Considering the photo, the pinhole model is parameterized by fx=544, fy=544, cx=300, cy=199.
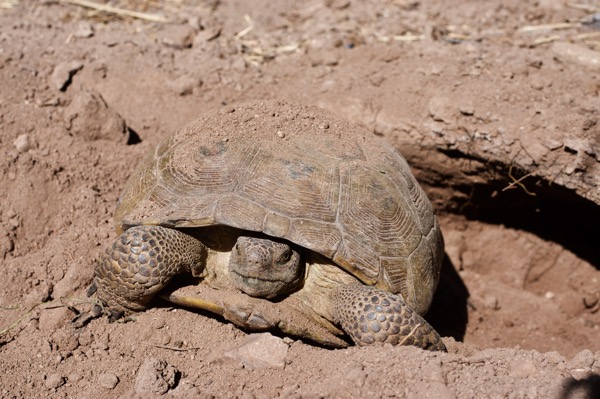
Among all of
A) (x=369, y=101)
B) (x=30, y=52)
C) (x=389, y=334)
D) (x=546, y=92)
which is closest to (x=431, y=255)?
(x=389, y=334)

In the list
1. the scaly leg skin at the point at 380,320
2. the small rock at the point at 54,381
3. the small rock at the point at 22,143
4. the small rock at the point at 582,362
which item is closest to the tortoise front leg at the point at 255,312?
the scaly leg skin at the point at 380,320

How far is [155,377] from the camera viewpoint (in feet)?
11.0

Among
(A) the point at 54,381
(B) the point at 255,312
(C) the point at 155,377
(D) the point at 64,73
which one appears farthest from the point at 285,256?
(D) the point at 64,73

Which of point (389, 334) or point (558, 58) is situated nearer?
point (389, 334)

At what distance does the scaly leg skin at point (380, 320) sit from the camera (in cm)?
364

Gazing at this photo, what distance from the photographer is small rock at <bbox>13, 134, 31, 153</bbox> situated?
4912 millimetres

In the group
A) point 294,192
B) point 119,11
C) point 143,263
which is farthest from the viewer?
Answer: point 119,11

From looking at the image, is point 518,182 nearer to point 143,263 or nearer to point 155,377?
point 143,263

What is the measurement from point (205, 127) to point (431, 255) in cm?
207

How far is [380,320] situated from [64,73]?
14.2ft

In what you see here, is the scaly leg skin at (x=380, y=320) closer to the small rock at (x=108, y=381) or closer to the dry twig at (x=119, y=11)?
the small rock at (x=108, y=381)

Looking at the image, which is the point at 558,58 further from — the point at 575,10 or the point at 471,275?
the point at 471,275

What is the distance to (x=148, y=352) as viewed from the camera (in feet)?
12.3

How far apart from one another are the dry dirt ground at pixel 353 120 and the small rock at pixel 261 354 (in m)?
0.01
